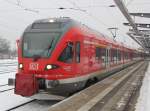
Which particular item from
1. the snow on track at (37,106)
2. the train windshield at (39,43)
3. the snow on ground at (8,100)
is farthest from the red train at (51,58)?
the snow on ground at (8,100)

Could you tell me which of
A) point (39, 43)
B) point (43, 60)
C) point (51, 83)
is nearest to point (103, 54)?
point (39, 43)

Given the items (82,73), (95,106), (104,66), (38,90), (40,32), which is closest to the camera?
(95,106)

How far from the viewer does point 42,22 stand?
12109 mm

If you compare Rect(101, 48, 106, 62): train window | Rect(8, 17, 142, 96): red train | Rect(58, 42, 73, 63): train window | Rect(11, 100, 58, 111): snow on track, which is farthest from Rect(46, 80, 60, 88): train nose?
Rect(101, 48, 106, 62): train window

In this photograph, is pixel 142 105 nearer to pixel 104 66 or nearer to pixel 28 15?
pixel 104 66

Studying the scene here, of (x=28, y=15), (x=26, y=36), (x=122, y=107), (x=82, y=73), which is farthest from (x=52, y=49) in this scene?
(x=28, y=15)

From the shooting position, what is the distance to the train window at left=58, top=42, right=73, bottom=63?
1121 cm

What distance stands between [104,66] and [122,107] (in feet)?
28.9

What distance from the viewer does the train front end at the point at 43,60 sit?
10.8 metres

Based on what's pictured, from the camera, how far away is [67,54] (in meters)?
11.4

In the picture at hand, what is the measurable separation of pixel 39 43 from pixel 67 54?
102 cm

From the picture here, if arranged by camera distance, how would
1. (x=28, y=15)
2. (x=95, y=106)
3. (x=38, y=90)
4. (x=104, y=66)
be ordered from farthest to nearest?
(x=28, y=15)
(x=104, y=66)
(x=38, y=90)
(x=95, y=106)

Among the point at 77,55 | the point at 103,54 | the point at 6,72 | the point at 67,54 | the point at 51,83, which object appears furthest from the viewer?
the point at 6,72

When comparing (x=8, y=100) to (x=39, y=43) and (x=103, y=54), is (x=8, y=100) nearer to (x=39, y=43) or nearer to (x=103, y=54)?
(x=39, y=43)
